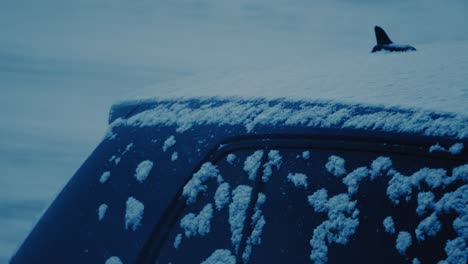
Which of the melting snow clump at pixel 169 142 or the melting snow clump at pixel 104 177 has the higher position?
the melting snow clump at pixel 169 142

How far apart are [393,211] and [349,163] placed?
0.16m

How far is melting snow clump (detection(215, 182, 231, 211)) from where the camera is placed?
4.46ft

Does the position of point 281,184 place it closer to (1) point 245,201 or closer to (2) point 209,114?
(1) point 245,201

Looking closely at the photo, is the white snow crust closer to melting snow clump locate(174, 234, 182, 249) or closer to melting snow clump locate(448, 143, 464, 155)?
melting snow clump locate(448, 143, 464, 155)

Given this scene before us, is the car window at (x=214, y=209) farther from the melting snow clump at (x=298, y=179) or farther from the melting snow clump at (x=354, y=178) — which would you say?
the melting snow clump at (x=354, y=178)

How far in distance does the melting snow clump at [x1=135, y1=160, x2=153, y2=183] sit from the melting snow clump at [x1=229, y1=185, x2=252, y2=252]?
29 cm

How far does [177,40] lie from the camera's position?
2023 cm

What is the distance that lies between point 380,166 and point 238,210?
0.33m

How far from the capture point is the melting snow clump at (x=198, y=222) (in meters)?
1.35

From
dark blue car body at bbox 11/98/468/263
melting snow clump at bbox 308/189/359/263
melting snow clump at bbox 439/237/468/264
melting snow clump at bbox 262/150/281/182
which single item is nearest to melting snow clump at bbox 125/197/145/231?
dark blue car body at bbox 11/98/468/263

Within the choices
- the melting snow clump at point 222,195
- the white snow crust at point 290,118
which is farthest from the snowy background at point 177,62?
the melting snow clump at point 222,195

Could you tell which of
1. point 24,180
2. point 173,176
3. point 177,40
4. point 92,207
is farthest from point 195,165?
point 177,40

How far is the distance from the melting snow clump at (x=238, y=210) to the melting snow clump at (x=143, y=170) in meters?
0.29

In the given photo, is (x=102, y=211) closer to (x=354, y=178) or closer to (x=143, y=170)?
(x=143, y=170)
